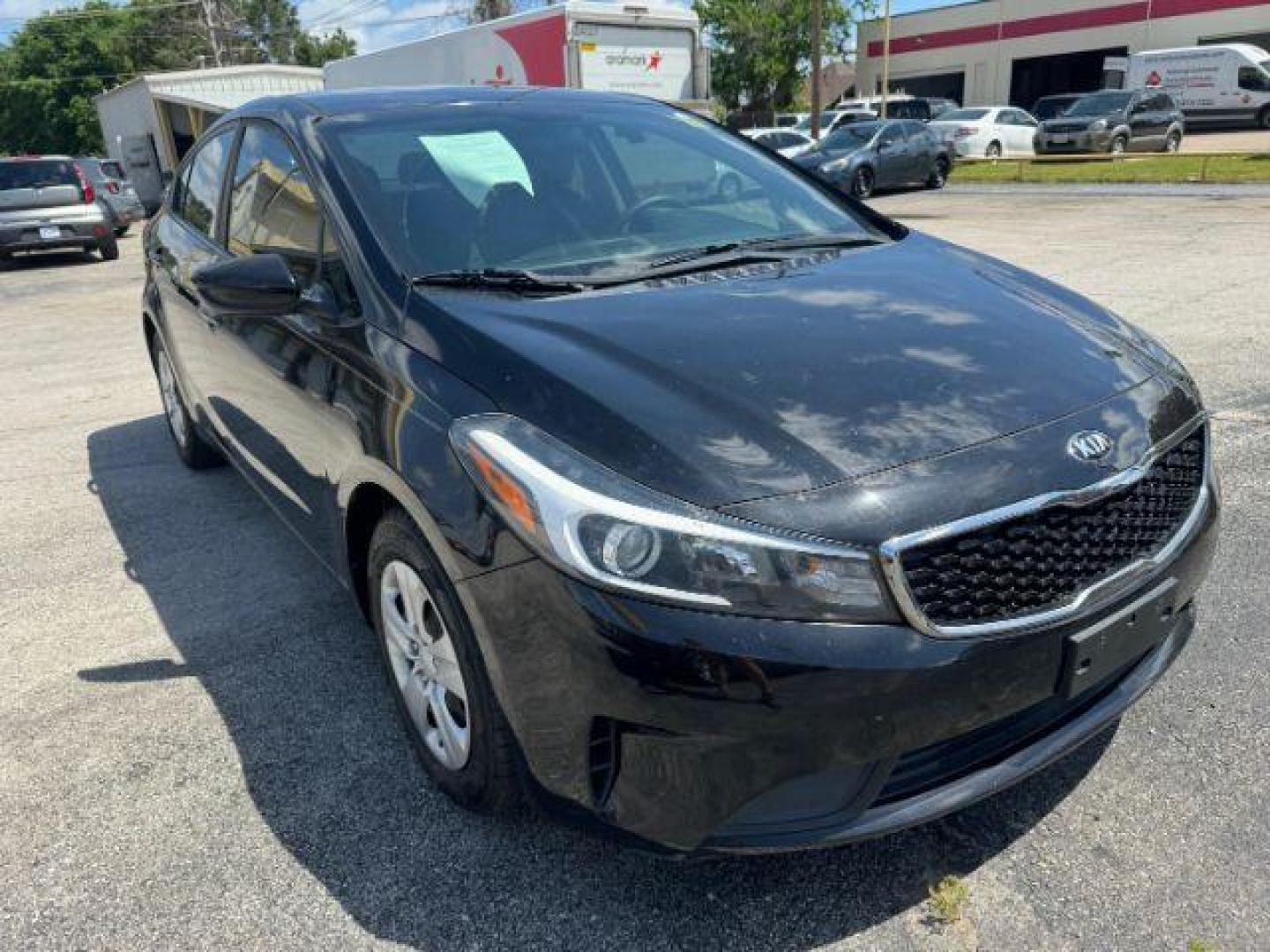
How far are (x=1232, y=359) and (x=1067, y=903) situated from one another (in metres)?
4.97

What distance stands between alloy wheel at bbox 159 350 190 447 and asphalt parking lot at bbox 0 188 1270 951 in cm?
91

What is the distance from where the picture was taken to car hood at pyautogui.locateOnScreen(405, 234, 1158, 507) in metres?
1.90

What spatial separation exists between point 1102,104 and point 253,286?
2754 centimetres

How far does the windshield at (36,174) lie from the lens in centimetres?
1488

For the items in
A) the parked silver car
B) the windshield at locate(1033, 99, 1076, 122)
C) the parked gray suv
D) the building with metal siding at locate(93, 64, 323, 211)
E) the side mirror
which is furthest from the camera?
the windshield at locate(1033, 99, 1076, 122)

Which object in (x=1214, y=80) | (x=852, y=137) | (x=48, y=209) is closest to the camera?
(x=48, y=209)

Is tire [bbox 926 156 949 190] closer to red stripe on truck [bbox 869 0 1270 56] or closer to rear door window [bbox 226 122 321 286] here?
rear door window [bbox 226 122 321 286]

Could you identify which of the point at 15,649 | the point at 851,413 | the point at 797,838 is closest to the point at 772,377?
the point at 851,413

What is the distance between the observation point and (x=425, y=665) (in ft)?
7.94

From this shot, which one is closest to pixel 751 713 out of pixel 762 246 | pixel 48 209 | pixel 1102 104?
pixel 762 246

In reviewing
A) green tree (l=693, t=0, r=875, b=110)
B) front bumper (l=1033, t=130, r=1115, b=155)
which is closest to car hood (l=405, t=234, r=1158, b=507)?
front bumper (l=1033, t=130, r=1115, b=155)

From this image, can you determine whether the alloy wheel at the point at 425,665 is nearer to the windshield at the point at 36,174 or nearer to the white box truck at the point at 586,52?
the white box truck at the point at 586,52

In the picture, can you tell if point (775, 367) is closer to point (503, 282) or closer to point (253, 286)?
point (503, 282)

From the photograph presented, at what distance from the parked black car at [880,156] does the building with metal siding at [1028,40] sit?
81.8 feet
